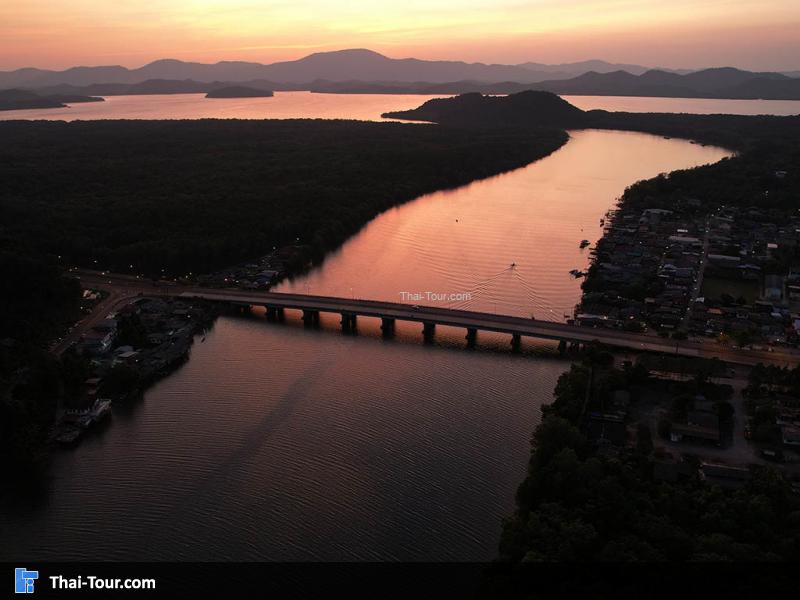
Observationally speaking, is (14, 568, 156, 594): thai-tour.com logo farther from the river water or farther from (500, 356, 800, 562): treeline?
(500, 356, 800, 562): treeline

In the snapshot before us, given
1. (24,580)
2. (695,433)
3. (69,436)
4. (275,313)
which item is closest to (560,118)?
(275,313)

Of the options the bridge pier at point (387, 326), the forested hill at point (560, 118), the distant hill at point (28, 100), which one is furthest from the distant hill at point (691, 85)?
the bridge pier at point (387, 326)

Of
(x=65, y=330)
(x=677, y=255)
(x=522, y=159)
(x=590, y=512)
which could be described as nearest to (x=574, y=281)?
(x=677, y=255)

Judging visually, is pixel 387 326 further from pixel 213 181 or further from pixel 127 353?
pixel 213 181

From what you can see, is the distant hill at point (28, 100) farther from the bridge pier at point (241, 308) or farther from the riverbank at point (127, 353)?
the bridge pier at point (241, 308)

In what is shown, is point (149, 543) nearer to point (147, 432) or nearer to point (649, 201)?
point (147, 432)

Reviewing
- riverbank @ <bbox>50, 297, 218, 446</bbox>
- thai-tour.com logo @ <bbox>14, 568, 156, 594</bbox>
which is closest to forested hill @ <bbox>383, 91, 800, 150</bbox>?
riverbank @ <bbox>50, 297, 218, 446</bbox>
